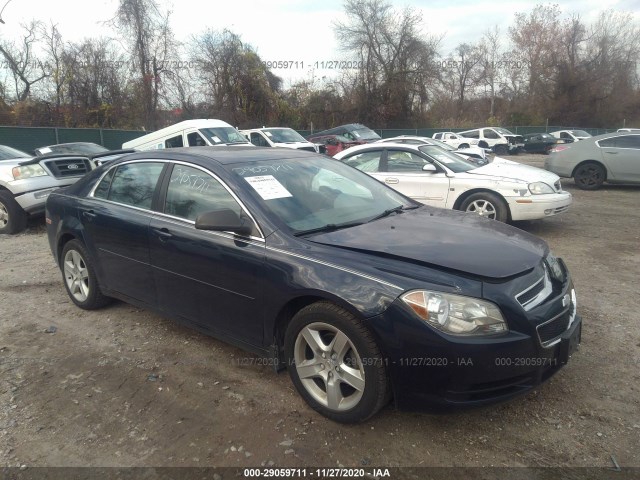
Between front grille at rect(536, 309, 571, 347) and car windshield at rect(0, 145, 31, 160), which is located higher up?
car windshield at rect(0, 145, 31, 160)

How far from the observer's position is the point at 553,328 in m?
2.80

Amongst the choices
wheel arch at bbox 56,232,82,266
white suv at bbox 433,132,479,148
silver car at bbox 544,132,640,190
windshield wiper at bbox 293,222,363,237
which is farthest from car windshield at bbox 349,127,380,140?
windshield wiper at bbox 293,222,363,237

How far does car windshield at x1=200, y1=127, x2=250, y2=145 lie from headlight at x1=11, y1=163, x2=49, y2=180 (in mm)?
4871

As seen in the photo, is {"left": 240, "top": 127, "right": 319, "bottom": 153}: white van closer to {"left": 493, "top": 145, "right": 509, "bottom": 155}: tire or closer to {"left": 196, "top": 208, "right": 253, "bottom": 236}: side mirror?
{"left": 196, "top": 208, "right": 253, "bottom": 236}: side mirror

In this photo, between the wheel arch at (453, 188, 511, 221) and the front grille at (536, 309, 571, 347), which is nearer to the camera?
the front grille at (536, 309, 571, 347)

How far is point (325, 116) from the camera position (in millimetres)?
37094

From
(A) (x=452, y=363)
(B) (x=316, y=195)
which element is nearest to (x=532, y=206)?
(B) (x=316, y=195)

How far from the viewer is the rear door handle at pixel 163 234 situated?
3.67 meters

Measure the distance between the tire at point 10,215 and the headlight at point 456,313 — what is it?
7.98 meters

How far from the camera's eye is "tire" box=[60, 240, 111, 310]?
458 centimetres

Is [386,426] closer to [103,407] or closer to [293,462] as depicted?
[293,462]

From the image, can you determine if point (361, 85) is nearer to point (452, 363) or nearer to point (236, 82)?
point (236, 82)

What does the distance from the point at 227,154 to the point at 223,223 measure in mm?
954

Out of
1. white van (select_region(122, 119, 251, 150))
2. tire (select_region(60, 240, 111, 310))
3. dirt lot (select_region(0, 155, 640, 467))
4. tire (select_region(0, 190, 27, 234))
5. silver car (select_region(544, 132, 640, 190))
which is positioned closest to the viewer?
dirt lot (select_region(0, 155, 640, 467))
